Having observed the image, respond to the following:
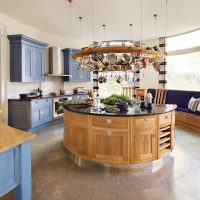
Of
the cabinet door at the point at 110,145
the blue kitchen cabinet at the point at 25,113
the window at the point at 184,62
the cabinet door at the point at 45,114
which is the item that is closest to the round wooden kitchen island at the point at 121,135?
the cabinet door at the point at 110,145

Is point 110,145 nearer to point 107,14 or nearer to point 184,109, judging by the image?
point 107,14

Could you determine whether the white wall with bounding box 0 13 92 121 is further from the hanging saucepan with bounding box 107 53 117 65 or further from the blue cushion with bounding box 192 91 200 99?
the blue cushion with bounding box 192 91 200 99

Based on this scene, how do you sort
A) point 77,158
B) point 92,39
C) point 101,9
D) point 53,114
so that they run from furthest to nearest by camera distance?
point 92,39
point 53,114
point 101,9
point 77,158

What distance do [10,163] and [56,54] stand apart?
521 centimetres

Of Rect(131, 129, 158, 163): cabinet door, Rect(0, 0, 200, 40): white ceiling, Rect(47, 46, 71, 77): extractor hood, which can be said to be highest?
Rect(0, 0, 200, 40): white ceiling

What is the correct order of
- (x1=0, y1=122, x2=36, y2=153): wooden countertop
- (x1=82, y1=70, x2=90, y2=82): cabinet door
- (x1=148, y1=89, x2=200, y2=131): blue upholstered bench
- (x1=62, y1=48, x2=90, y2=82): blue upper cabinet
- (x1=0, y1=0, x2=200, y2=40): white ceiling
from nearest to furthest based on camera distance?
(x1=0, y1=122, x2=36, y2=153): wooden countertop, (x1=0, y1=0, x2=200, y2=40): white ceiling, (x1=148, y1=89, x2=200, y2=131): blue upholstered bench, (x1=62, y1=48, x2=90, y2=82): blue upper cabinet, (x1=82, y1=70, x2=90, y2=82): cabinet door

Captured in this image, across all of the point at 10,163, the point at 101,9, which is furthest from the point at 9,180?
the point at 101,9

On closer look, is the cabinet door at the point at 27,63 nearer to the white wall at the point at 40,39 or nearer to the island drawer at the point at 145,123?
the white wall at the point at 40,39

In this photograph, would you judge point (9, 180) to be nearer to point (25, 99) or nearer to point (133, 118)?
point (133, 118)

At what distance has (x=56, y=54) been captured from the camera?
20.2ft

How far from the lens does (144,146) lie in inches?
116

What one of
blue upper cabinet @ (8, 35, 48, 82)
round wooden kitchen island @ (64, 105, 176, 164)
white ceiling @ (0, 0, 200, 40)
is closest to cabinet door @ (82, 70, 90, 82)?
white ceiling @ (0, 0, 200, 40)

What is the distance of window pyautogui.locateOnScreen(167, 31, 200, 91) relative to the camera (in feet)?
19.7

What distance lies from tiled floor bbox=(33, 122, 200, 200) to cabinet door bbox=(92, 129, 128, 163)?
0.21m
